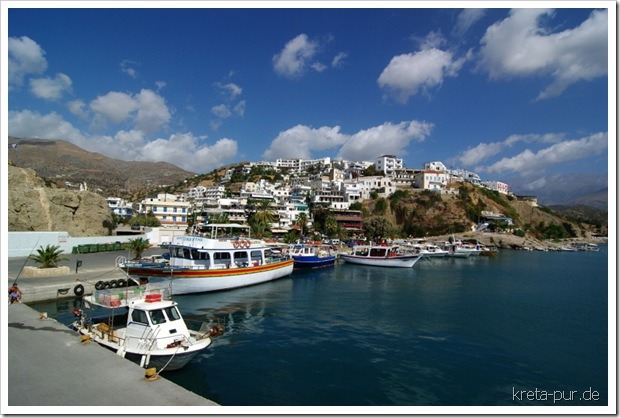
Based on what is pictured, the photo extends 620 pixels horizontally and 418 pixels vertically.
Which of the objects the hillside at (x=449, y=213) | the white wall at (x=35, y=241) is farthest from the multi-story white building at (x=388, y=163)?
the white wall at (x=35, y=241)

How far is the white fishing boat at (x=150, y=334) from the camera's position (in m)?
12.5

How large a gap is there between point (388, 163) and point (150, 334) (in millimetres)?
124043

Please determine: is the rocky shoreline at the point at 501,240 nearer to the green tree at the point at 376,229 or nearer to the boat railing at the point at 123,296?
the green tree at the point at 376,229

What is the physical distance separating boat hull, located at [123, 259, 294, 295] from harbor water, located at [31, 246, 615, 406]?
68 cm

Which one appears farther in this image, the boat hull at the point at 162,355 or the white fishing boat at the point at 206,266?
the white fishing boat at the point at 206,266

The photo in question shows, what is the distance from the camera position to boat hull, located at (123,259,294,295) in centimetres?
2533

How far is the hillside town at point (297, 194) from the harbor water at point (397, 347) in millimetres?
35034

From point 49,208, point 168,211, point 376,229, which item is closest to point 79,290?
point 49,208

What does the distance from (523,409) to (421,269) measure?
1599 inches

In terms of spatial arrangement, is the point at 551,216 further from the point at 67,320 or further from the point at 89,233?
the point at 67,320

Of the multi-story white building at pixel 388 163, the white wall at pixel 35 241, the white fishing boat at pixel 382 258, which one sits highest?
the multi-story white building at pixel 388 163

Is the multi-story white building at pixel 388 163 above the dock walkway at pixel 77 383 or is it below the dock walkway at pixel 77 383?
above

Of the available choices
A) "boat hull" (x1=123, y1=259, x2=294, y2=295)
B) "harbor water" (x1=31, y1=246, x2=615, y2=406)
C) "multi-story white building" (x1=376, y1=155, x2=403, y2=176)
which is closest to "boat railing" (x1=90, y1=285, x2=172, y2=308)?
"harbor water" (x1=31, y1=246, x2=615, y2=406)

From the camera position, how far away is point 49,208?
44.4m
